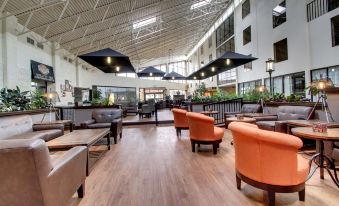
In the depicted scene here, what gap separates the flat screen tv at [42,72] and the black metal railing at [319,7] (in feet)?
35.2

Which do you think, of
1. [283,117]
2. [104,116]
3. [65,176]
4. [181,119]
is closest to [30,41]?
[104,116]

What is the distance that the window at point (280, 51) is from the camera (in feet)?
29.8

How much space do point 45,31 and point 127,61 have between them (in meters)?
4.93

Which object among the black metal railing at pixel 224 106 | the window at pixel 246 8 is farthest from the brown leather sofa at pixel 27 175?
the window at pixel 246 8

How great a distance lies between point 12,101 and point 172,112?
225 inches

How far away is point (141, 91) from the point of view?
21.7 m

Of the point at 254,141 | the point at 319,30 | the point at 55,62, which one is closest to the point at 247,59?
Answer: the point at 319,30

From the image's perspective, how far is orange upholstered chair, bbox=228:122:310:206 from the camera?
1.94 meters

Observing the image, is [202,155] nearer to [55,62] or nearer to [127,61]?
[127,61]

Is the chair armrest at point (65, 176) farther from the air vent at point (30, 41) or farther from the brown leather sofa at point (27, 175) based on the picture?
the air vent at point (30, 41)

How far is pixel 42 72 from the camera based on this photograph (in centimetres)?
949

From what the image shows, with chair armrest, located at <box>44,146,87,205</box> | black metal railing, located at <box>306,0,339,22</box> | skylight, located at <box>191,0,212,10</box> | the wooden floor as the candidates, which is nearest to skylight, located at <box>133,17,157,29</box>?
skylight, located at <box>191,0,212,10</box>

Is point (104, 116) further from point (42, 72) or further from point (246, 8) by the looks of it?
point (246, 8)

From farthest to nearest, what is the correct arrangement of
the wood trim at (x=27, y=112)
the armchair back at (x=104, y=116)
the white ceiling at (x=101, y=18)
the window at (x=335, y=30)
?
the white ceiling at (x=101, y=18), the window at (x=335, y=30), the armchair back at (x=104, y=116), the wood trim at (x=27, y=112)
